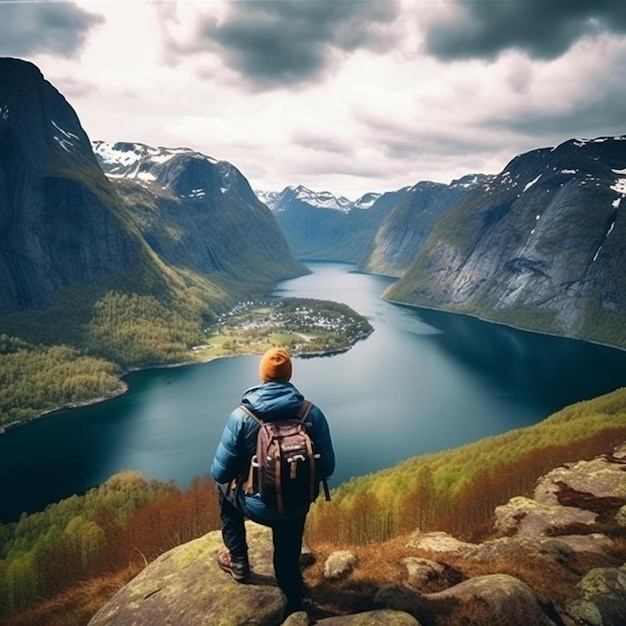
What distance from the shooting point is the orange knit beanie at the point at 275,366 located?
9297 millimetres

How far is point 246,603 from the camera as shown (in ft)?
33.5

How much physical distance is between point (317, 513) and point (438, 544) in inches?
1534

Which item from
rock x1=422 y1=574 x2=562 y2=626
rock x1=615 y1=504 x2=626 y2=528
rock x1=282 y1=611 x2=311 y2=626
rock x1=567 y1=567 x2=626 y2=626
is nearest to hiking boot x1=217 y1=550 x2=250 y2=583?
rock x1=282 y1=611 x2=311 y2=626

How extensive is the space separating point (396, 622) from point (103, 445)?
341 ft

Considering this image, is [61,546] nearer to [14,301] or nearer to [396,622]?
[396,622]

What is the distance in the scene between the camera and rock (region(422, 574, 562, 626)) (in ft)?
34.0

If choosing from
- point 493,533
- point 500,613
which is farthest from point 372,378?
point 500,613

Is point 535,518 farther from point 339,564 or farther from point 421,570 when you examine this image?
point 339,564

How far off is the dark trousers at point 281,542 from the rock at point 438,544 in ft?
24.6

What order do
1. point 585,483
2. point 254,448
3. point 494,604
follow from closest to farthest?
point 254,448, point 494,604, point 585,483

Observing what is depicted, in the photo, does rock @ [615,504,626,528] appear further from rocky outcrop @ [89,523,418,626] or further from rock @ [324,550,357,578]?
rocky outcrop @ [89,523,418,626]

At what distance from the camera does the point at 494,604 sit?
1069cm

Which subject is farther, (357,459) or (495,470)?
(357,459)

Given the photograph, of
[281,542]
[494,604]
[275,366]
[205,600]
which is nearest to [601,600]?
[494,604]
